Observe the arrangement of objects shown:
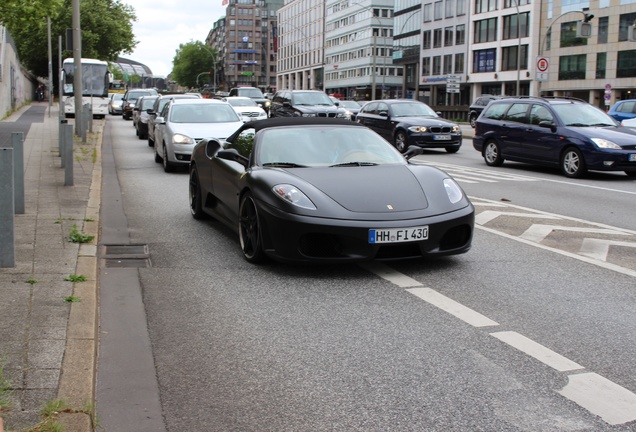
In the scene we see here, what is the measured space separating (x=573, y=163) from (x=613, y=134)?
3.20ft

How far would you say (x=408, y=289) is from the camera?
6.32 metres

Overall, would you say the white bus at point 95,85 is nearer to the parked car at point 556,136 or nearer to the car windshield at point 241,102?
the car windshield at point 241,102

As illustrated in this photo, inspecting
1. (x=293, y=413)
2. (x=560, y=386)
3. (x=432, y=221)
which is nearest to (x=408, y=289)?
(x=432, y=221)

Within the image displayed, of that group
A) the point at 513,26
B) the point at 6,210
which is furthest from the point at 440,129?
the point at 513,26

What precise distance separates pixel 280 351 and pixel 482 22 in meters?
78.3

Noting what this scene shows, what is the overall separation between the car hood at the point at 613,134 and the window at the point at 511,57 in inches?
2257

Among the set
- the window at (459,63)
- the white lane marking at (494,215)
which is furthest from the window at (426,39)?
the white lane marking at (494,215)

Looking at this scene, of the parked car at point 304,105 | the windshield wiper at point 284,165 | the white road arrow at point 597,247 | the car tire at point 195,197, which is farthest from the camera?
the parked car at point 304,105

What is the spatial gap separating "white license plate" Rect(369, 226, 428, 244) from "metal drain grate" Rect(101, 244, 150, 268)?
86.7 inches

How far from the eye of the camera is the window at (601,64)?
64.4 meters

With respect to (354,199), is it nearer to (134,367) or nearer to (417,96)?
(134,367)

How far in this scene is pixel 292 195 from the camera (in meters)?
6.78

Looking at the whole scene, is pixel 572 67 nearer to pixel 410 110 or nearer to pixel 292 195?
pixel 410 110

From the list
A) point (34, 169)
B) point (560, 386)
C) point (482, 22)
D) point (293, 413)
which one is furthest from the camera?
point (482, 22)
